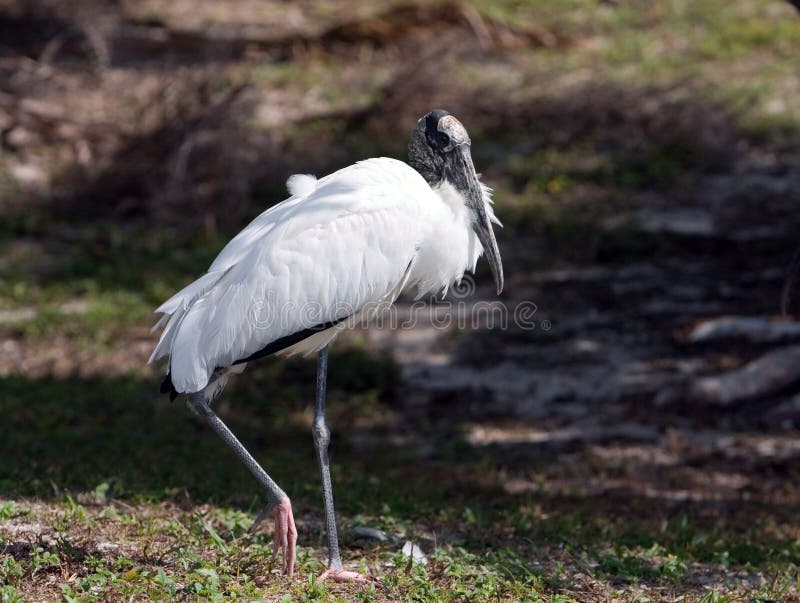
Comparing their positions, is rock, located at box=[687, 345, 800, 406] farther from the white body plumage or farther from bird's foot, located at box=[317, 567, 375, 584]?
bird's foot, located at box=[317, 567, 375, 584]

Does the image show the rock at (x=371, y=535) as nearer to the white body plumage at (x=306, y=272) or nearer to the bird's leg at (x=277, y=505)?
the bird's leg at (x=277, y=505)

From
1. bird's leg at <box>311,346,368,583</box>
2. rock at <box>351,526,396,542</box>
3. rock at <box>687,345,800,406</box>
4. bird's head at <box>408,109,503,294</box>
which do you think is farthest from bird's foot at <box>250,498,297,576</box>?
rock at <box>687,345,800,406</box>

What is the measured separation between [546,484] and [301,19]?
9219 mm

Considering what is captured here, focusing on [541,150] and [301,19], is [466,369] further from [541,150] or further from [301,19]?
[301,19]

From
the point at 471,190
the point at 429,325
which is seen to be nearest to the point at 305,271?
the point at 471,190

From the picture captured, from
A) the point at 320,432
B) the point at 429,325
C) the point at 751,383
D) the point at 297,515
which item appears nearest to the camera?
the point at 320,432

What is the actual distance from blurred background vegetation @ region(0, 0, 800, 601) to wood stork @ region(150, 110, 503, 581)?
2.03 ft

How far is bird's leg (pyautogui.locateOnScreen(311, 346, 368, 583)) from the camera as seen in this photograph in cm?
389

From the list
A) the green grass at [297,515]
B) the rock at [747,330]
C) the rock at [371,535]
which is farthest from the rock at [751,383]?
the rock at [371,535]

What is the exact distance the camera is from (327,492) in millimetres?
4086

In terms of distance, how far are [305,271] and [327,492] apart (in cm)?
83

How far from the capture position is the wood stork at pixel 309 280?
3.93 metres

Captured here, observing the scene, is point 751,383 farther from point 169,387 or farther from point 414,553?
point 169,387

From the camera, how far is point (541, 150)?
10383 millimetres
